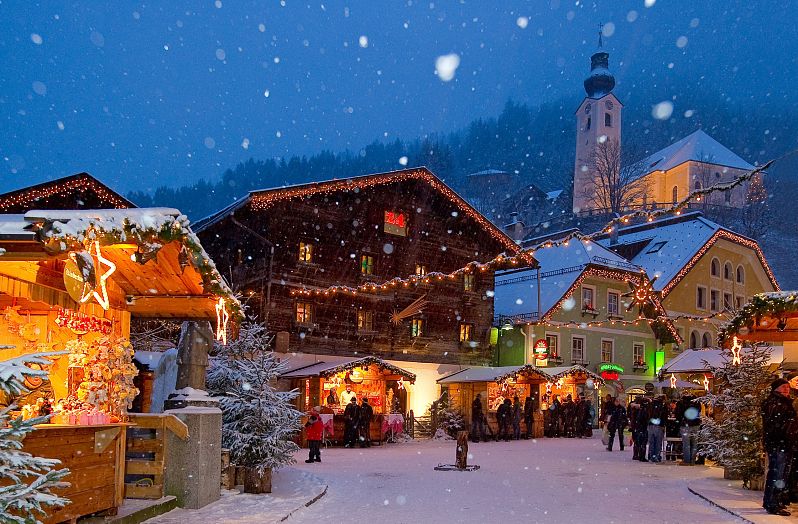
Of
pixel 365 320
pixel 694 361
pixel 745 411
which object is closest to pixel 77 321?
pixel 745 411

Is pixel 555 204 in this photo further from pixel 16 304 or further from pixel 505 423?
pixel 16 304

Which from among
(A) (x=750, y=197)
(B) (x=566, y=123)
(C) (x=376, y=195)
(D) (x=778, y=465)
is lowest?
(D) (x=778, y=465)

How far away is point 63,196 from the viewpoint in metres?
21.9

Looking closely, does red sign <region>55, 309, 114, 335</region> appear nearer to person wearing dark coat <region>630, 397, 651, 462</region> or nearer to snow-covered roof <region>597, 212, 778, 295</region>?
person wearing dark coat <region>630, 397, 651, 462</region>

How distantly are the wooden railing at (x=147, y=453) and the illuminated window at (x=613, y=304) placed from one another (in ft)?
107

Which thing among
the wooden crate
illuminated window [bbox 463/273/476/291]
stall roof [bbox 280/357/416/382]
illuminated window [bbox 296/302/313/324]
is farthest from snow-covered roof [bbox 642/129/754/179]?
the wooden crate

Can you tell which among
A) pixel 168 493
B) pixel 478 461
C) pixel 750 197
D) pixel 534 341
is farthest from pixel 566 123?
pixel 168 493

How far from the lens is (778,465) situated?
10.5m

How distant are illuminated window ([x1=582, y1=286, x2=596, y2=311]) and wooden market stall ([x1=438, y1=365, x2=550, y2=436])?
676cm

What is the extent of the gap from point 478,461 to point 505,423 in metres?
10.2

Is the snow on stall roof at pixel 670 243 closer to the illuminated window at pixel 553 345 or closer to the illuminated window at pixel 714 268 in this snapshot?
the illuminated window at pixel 714 268

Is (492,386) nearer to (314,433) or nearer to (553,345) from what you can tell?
(553,345)

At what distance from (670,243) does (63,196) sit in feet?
110

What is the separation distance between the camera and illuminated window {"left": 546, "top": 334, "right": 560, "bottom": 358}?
36.8m
